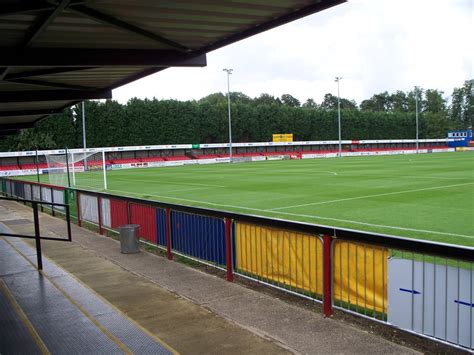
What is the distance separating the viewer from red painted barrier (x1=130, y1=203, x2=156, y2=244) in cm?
1076

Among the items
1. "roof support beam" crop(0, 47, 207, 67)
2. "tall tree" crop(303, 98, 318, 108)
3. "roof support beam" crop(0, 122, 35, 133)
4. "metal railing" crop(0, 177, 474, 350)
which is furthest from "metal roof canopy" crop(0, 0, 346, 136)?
"tall tree" crop(303, 98, 318, 108)

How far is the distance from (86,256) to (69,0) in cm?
699

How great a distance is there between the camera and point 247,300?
7000mm

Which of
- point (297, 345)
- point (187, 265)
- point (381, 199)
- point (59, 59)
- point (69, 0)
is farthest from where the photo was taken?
point (381, 199)

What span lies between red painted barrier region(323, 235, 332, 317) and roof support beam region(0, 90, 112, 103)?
688 cm

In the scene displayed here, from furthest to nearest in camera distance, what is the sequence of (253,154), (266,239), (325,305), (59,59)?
1. (253,154)
2. (266,239)
3. (59,59)
4. (325,305)

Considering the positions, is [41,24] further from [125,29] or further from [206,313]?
[206,313]

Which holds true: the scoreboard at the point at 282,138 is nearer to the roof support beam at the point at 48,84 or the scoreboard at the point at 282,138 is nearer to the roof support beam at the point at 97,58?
the roof support beam at the point at 48,84

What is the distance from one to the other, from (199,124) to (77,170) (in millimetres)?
54406

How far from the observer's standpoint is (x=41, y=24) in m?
5.38

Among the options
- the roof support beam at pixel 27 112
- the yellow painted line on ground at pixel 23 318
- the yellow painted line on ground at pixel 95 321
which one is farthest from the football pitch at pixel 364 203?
the yellow painted line on ground at pixel 23 318

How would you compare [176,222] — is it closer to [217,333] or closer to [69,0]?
[217,333]

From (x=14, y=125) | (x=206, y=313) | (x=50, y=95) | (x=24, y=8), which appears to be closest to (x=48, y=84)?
(x=50, y=95)

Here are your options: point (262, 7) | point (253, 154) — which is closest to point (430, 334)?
point (262, 7)
